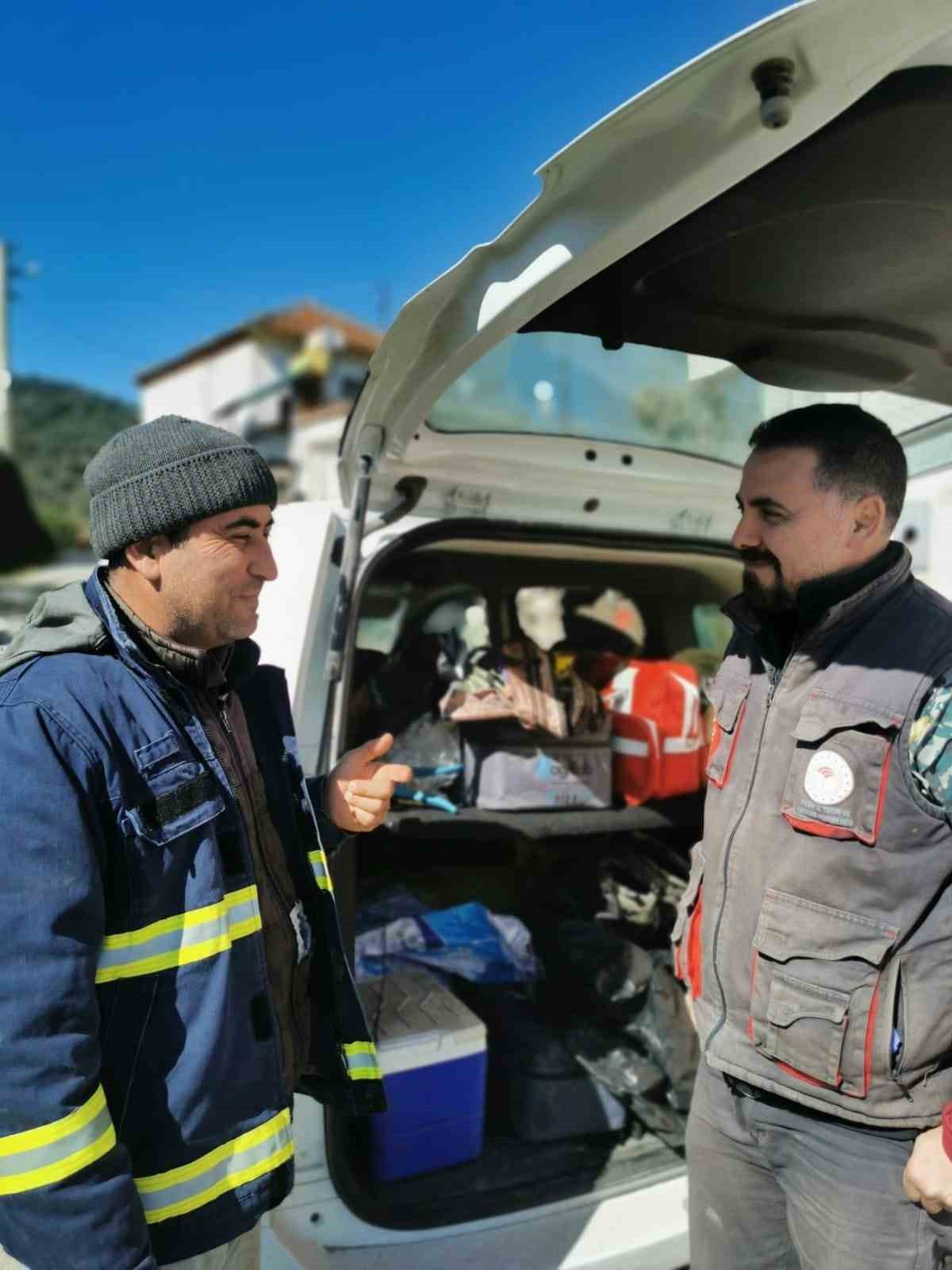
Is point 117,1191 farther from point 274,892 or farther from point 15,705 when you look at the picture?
point 15,705

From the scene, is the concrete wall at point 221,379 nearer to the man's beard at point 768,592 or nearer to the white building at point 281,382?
the white building at point 281,382

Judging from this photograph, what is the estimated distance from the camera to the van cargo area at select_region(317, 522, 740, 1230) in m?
1.98

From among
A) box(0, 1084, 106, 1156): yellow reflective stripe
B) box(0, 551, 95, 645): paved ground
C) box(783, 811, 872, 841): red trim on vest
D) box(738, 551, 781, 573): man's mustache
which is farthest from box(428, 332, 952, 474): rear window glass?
box(0, 551, 95, 645): paved ground

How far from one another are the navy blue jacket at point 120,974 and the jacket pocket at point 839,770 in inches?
34.4

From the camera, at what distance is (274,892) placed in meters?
1.36

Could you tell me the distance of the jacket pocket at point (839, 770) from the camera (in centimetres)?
132

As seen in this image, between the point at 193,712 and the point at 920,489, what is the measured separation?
2.22 metres

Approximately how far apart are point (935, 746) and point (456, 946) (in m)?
1.51

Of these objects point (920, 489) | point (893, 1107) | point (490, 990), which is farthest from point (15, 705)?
point (920, 489)

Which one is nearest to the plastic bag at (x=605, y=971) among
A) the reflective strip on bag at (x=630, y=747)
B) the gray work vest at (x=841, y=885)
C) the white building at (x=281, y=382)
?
the reflective strip on bag at (x=630, y=747)

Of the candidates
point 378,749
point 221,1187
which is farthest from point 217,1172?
point 378,749

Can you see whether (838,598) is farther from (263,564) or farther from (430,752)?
(430,752)

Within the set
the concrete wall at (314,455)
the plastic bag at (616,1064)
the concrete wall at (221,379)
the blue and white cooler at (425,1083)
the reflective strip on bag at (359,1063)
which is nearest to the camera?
the reflective strip on bag at (359,1063)

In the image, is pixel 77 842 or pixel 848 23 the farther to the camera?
pixel 77 842
